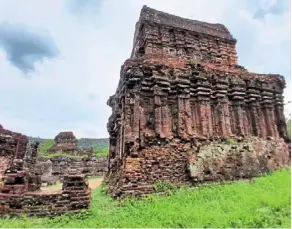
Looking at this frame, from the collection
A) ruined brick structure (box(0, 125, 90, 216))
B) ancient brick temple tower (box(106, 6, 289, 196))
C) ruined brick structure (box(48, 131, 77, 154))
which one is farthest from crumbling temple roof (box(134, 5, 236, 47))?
ruined brick structure (box(48, 131, 77, 154))

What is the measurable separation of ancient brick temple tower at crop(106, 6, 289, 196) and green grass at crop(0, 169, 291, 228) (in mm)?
772

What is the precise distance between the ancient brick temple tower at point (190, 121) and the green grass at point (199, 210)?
77cm

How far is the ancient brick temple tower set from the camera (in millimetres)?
8630

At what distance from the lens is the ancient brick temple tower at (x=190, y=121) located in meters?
8.63

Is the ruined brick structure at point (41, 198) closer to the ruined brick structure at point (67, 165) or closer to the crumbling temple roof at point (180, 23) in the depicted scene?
the crumbling temple roof at point (180, 23)

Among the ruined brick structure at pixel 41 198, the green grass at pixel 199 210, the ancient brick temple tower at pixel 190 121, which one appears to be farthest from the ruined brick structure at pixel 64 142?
the green grass at pixel 199 210

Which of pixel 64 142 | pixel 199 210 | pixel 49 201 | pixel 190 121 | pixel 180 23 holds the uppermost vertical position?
pixel 180 23

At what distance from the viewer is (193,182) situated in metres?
8.58

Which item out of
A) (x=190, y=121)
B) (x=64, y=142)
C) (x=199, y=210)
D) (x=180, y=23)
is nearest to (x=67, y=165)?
(x=64, y=142)

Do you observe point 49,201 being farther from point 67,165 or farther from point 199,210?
point 67,165

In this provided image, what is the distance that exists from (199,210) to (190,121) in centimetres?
389

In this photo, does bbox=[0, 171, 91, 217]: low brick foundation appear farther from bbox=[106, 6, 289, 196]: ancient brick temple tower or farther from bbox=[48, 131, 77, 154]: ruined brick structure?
bbox=[48, 131, 77, 154]: ruined brick structure

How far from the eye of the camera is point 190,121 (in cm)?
962

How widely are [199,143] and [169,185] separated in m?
1.80
